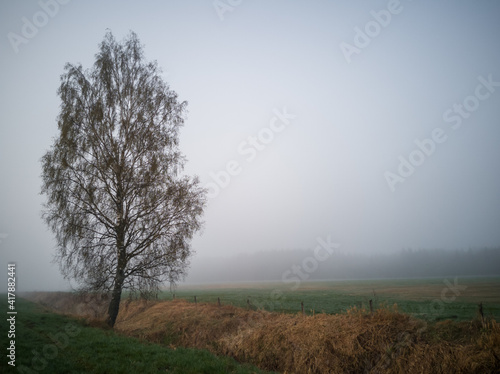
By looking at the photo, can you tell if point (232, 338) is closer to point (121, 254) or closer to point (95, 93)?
point (121, 254)

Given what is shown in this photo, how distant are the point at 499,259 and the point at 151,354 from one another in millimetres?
227495

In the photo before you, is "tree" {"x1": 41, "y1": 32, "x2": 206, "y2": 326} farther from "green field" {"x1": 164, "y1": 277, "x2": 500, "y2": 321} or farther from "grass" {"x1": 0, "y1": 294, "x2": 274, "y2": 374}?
"green field" {"x1": 164, "y1": 277, "x2": 500, "y2": 321}

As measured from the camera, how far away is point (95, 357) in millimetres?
8844

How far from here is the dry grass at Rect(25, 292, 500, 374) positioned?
8.25 m

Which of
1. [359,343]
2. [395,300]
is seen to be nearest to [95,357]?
[359,343]

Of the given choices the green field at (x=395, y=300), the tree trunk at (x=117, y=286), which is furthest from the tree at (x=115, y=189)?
the green field at (x=395, y=300)

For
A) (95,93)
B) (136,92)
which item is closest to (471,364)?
(136,92)

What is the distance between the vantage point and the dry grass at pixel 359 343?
8.25m

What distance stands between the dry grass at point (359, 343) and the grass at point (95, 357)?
1.93 metres

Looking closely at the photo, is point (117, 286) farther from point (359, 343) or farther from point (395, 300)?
point (395, 300)

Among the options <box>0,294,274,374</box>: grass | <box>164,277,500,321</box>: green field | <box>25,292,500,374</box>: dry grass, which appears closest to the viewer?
<box>0,294,274,374</box>: grass

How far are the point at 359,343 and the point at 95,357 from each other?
931 centimetres

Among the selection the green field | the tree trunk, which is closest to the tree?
the tree trunk

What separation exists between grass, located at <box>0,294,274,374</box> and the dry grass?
6.32 feet
